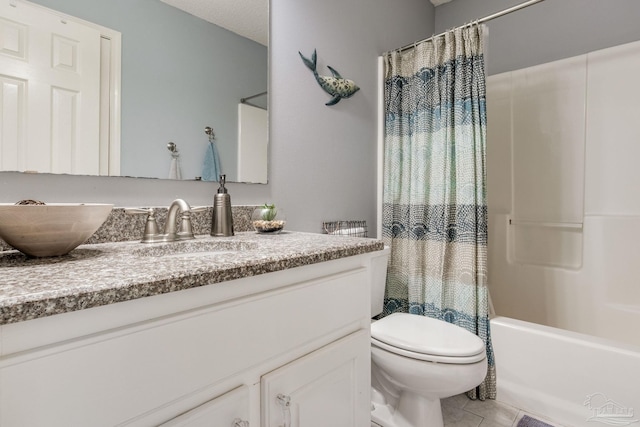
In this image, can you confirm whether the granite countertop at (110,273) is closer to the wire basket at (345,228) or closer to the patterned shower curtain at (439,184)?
the wire basket at (345,228)

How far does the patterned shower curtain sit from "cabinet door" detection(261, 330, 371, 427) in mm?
840

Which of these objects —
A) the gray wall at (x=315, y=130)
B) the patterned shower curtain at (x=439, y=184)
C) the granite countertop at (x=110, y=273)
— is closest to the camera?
the granite countertop at (x=110, y=273)

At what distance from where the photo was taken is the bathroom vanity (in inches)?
18.4

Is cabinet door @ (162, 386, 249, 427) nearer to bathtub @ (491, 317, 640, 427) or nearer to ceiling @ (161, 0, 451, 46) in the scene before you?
ceiling @ (161, 0, 451, 46)

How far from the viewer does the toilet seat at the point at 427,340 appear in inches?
47.4

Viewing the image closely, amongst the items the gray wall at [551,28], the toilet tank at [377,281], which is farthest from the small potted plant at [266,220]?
the gray wall at [551,28]

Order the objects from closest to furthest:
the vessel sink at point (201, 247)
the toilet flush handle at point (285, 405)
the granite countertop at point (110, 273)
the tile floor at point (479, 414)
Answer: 1. the granite countertop at point (110, 273)
2. the toilet flush handle at point (285, 405)
3. the vessel sink at point (201, 247)
4. the tile floor at point (479, 414)

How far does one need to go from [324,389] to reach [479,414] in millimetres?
1136

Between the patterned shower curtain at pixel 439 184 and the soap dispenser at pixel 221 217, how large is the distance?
3.31 ft

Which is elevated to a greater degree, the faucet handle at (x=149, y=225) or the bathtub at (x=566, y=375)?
the faucet handle at (x=149, y=225)

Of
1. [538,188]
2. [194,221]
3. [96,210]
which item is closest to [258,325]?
[96,210]

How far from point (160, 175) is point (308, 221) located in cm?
73

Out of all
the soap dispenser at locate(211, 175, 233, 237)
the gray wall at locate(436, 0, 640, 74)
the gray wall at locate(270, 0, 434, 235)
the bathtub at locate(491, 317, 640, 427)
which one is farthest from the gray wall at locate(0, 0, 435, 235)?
the bathtub at locate(491, 317, 640, 427)

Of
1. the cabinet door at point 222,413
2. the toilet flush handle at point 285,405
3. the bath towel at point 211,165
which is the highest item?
the bath towel at point 211,165
